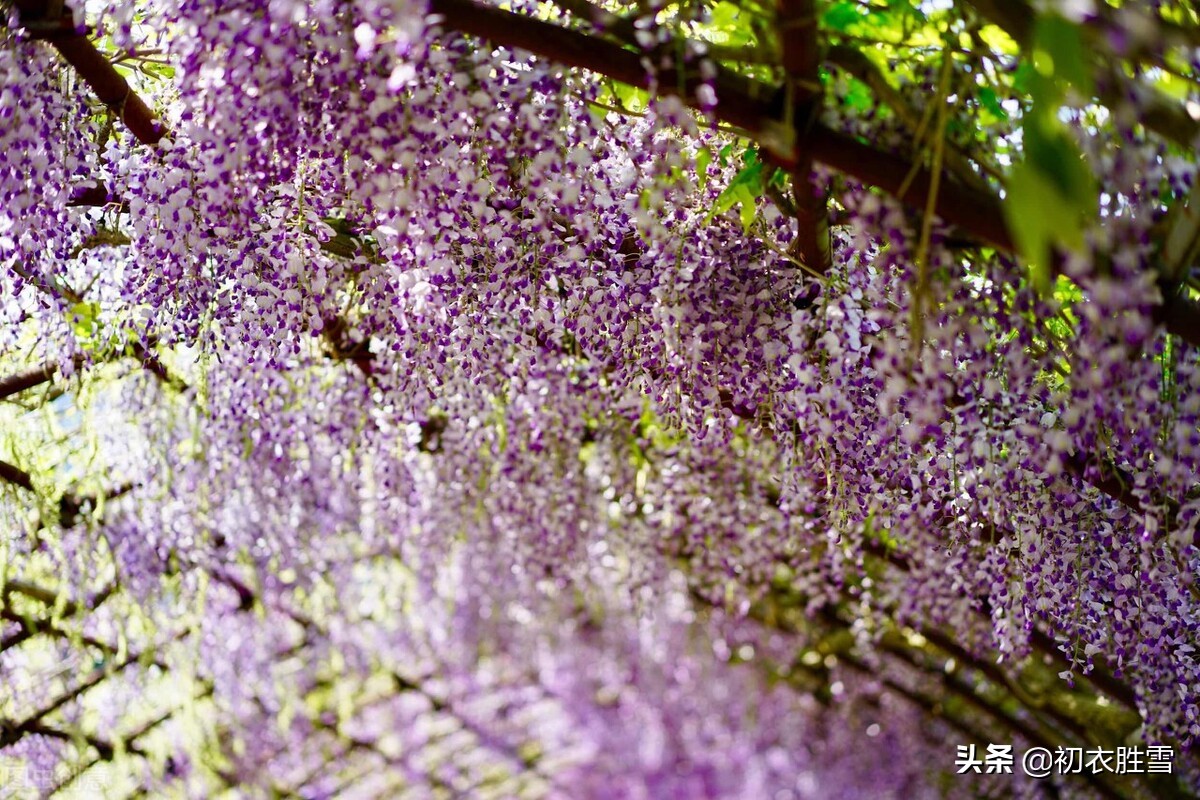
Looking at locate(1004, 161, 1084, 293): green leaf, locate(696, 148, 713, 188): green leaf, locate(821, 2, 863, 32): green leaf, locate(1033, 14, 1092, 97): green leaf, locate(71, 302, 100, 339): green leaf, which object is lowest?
locate(1004, 161, 1084, 293): green leaf

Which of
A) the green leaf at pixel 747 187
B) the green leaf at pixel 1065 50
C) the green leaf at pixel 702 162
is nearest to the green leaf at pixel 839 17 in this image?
the green leaf at pixel 747 187

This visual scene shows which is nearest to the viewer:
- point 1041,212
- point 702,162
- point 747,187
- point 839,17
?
point 1041,212

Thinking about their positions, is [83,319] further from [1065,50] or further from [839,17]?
[1065,50]

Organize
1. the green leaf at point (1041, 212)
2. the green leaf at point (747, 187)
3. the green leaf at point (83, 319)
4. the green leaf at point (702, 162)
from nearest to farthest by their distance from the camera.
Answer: the green leaf at point (1041, 212) < the green leaf at point (747, 187) < the green leaf at point (702, 162) < the green leaf at point (83, 319)

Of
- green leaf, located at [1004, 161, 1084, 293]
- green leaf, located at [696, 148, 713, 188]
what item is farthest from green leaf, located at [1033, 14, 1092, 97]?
green leaf, located at [696, 148, 713, 188]

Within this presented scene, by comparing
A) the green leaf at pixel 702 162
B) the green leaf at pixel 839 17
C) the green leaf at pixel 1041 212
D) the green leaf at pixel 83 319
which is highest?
the green leaf at pixel 83 319

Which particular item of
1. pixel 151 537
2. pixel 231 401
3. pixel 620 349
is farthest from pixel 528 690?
pixel 620 349

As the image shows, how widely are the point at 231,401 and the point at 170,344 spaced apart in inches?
42.3

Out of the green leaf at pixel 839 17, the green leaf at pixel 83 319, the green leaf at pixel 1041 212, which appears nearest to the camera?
the green leaf at pixel 1041 212

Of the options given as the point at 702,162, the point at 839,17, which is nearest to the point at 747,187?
the point at 702,162

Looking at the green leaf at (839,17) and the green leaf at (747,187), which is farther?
the green leaf at (747,187)

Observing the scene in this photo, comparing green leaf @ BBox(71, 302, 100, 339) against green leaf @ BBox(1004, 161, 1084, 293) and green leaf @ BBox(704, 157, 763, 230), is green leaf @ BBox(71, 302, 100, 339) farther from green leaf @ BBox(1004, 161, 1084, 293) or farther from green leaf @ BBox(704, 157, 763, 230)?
green leaf @ BBox(1004, 161, 1084, 293)

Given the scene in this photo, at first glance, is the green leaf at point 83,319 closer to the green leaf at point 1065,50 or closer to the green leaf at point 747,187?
the green leaf at point 747,187

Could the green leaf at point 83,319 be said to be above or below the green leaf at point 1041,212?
above
